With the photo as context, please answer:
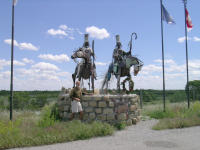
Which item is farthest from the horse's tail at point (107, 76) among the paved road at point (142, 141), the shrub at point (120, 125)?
the paved road at point (142, 141)

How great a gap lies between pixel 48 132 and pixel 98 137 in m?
1.72

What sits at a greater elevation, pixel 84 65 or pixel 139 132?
pixel 84 65

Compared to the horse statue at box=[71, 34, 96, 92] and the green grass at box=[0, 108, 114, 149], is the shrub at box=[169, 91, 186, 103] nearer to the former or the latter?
the horse statue at box=[71, 34, 96, 92]

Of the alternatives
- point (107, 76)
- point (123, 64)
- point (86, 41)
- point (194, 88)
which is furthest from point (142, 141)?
point (194, 88)

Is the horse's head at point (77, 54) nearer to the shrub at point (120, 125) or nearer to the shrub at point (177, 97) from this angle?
the shrub at point (120, 125)

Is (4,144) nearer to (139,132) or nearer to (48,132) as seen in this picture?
(48,132)

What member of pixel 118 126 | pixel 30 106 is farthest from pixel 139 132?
pixel 30 106

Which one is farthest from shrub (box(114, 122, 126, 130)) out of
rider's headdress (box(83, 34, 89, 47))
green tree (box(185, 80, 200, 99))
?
green tree (box(185, 80, 200, 99))

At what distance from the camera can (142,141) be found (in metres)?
7.41

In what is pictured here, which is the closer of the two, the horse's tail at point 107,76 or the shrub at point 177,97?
the horse's tail at point 107,76

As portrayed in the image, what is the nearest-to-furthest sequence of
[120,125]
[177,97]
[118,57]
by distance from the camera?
[120,125], [118,57], [177,97]

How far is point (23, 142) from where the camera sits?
274 inches

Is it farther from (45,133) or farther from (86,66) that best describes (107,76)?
(45,133)

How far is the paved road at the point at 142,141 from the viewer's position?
6633mm
